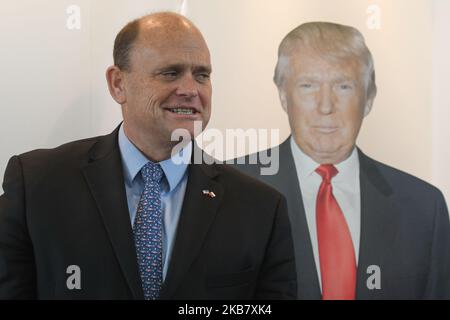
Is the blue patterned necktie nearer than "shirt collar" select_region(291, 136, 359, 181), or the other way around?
the blue patterned necktie

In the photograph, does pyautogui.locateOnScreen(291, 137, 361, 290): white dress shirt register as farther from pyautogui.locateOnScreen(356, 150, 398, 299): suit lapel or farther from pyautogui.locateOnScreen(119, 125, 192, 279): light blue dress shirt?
pyautogui.locateOnScreen(119, 125, 192, 279): light blue dress shirt

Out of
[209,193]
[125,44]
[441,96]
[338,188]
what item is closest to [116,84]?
[125,44]

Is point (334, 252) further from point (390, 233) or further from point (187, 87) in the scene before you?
point (187, 87)

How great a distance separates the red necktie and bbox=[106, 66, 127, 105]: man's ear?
32.3 inches

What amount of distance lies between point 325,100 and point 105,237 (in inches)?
37.6

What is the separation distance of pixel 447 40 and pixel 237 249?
1.20m

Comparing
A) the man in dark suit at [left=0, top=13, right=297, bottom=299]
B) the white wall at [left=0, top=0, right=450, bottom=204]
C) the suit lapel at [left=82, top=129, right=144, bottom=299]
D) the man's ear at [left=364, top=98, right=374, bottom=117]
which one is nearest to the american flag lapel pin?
the man in dark suit at [left=0, top=13, right=297, bottom=299]

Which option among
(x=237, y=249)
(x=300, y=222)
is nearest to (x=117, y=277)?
(x=237, y=249)

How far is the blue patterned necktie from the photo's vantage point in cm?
180

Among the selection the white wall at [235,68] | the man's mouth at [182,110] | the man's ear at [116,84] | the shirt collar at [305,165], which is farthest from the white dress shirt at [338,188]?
the man's ear at [116,84]

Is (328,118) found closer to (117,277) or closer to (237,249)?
(237,249)

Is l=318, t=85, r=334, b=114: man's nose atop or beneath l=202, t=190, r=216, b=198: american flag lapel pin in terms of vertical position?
atop

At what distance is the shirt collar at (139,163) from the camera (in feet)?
6.08
